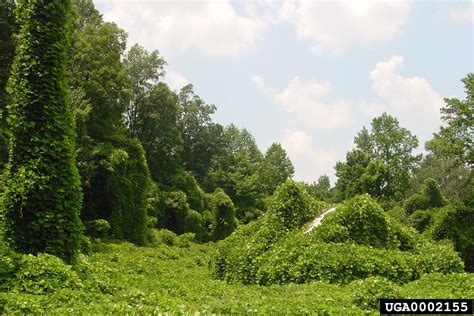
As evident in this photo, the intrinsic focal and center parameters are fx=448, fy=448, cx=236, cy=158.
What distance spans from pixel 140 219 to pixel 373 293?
17239 mm

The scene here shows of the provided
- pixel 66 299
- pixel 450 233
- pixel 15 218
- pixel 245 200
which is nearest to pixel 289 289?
pixel 66 299

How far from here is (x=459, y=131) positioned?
23000 millimetres

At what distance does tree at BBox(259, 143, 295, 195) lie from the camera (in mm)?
45469

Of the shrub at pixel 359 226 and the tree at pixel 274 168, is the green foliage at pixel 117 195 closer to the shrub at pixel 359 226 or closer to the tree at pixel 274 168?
the shrub at pixel 359 226

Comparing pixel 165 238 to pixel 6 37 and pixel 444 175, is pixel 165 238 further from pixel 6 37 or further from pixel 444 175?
pixel 444 175

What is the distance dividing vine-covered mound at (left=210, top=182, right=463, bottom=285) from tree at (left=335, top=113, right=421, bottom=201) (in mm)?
22054

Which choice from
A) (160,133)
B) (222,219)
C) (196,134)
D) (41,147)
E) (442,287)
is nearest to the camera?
(442,287)

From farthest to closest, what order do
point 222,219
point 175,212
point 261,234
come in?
point 175,212 → point 222,219 → point 261,234

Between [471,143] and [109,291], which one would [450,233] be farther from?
[109,291]

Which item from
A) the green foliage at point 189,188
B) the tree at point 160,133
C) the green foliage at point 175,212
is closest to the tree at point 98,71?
the green foliage at point 175,212

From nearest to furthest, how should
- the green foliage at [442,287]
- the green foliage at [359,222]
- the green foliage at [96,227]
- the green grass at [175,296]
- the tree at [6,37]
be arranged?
the green grass at [175,296], the green foliage at [442,287], the green foliage at [359,222], the tree at [6,37], the green foliage at [96,227]

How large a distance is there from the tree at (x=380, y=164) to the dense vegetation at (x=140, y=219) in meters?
0.37

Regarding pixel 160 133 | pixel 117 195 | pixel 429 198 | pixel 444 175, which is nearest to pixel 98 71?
pixel 117 195

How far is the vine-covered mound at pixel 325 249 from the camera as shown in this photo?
10305 mm
